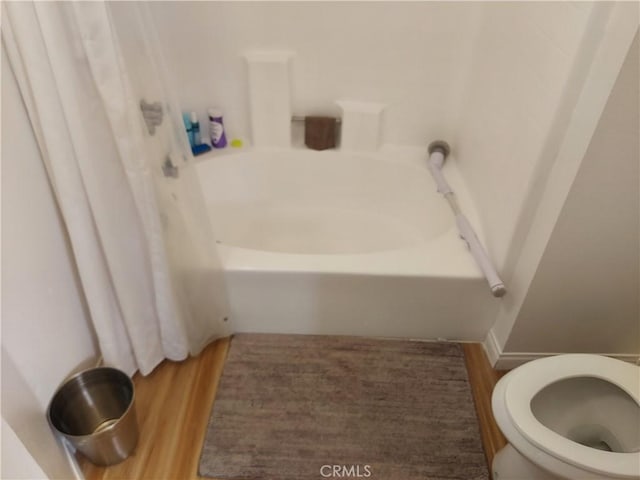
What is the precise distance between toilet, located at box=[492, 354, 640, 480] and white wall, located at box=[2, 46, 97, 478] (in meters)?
1.08

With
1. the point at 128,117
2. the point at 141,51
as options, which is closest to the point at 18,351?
the point at 128,117

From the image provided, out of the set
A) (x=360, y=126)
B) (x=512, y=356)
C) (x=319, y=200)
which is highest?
(x=360, y=126)

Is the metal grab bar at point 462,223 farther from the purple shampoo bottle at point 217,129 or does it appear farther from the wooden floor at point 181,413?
the purple shampoo bottle at point 217,129

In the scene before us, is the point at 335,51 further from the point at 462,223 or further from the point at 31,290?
the point at 31,290

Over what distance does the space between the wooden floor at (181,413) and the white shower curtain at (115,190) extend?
0.07 metres

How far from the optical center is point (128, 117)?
1062 mm

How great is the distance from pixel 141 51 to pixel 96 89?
0.44 feet

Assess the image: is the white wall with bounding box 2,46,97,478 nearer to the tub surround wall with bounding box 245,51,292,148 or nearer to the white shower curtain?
→ the white shower curtain

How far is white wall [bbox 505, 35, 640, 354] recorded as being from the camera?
1070mm

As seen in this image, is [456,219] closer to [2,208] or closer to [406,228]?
[406,228]

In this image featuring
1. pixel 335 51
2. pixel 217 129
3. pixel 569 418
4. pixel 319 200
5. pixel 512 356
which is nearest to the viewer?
pixel 569 418

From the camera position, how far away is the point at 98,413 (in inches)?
52.7

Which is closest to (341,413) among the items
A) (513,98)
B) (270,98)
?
(513,98)

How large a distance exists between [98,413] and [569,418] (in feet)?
4.30
